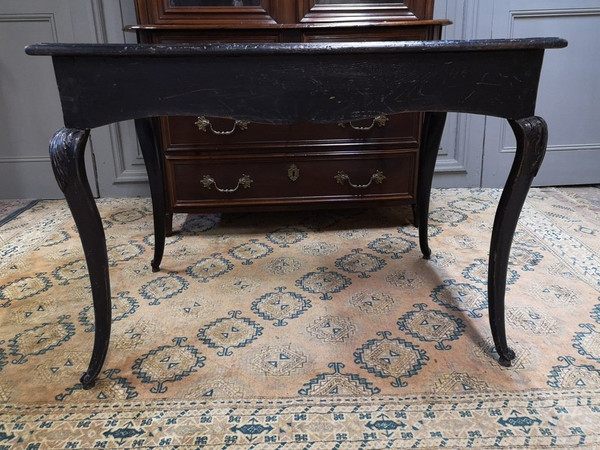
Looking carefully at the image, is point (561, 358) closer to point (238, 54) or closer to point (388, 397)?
point (388, 397)

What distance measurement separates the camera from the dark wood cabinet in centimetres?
176

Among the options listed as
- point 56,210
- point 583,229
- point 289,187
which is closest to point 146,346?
point 289,187

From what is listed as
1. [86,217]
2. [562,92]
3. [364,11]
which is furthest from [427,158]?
[562,92]

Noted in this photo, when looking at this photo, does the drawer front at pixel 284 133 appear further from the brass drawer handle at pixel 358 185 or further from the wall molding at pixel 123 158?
the wall molding at pixel 123 158

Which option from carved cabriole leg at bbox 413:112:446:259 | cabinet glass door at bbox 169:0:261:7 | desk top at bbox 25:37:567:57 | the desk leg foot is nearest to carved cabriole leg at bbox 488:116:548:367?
the desk leg foot

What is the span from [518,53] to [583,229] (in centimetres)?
133

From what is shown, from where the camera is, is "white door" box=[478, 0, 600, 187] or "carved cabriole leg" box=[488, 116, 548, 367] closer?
"carved cabriole leg" box=[488, 116, 548, 367]

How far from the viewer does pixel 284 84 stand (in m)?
0.91

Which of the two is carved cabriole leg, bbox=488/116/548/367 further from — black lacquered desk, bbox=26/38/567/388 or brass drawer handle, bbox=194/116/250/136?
brass drawer handle, bbox=194/116/250/136

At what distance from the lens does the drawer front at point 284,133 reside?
1.84 meters

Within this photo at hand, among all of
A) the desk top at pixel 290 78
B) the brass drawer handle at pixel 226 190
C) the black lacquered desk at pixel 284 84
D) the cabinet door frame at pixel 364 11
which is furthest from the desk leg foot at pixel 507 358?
the cabinet door frame at pixel 364 11

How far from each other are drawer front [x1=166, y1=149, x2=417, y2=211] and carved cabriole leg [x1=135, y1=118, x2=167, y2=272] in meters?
0.32

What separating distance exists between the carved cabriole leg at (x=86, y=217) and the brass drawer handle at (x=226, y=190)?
0.93m

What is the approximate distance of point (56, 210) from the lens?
7.65 feet
